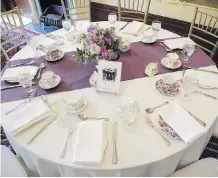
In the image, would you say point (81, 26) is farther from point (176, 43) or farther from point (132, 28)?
point (176, 43)

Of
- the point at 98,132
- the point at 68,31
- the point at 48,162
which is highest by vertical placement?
the point at 68,31

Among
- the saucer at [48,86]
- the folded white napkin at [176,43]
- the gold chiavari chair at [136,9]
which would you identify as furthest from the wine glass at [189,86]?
the gold chiavari chair at [136,9]

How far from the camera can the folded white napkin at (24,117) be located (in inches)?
40.0

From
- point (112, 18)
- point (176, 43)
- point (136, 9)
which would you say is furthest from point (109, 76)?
point (136, 9)

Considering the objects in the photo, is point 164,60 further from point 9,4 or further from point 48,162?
point 9,4

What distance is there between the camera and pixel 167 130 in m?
0.98

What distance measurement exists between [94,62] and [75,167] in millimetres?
747

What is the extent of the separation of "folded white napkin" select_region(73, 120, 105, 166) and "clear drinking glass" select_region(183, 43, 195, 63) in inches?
30.3

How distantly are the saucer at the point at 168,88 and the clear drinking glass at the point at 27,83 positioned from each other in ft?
2.47

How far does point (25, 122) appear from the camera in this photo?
1027 mm

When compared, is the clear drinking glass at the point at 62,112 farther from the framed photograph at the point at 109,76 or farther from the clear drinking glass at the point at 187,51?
the clear drinking glass at the point at 187,51

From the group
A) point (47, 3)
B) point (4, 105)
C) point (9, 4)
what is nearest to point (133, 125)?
point (4, 105)

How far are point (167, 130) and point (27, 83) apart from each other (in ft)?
Result: 2.69
